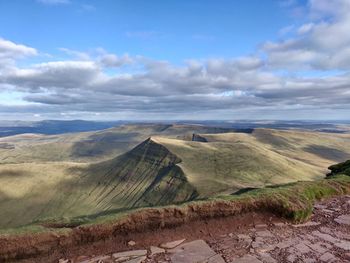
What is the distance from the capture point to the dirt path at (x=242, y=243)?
13367 mm

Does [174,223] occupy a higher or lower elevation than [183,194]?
higher

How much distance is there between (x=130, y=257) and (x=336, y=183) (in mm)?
17217

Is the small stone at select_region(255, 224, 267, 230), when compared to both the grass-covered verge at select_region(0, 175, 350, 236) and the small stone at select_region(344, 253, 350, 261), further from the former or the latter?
the small stone at select_region(344, 253, 350, 261)

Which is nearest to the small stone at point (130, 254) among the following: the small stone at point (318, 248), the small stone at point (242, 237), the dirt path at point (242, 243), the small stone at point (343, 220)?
the dirt path at point (242, 243)

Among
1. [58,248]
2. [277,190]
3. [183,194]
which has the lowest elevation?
[183,194]

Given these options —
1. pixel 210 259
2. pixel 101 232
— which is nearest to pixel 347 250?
pixel 210 259

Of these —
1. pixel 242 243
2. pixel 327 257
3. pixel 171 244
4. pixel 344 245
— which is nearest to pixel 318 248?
pixel 327 257

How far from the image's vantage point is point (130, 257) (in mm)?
13836

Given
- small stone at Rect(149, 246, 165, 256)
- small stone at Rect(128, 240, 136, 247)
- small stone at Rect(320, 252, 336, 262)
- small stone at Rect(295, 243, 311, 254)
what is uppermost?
small stone at Rect(295, 243, 311, 254)

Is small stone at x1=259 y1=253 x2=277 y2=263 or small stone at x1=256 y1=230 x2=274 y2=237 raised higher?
small stone at x1=259 y1=253 x2=277 y2=263

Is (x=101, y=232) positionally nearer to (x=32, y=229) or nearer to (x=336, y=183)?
(x=32, y=229)

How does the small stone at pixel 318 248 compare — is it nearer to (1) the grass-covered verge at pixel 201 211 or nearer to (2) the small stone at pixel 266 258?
(2) the small stone at pixel 266 258

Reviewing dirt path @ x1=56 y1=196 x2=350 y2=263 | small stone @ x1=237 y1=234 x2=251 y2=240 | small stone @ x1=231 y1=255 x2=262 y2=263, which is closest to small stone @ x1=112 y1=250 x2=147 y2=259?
dirt path @ x1=56 y1=196 x2=350 y2=263

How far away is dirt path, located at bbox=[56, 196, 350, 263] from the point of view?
43.9 ft
